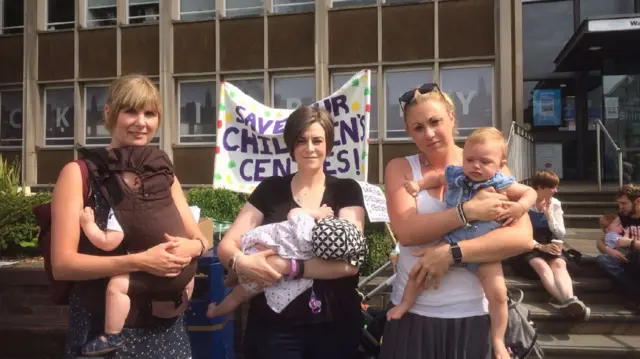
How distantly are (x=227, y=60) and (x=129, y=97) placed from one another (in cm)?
1162

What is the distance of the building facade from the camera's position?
1202cm

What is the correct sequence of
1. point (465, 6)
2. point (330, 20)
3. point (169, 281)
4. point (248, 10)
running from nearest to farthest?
point (169, 281) < point (465, 6) < point (330, 20) < point (248, 10)

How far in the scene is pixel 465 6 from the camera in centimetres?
1188

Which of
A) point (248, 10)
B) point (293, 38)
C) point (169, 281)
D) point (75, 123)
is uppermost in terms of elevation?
point (248, 10)

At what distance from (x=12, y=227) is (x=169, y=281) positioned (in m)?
4.95

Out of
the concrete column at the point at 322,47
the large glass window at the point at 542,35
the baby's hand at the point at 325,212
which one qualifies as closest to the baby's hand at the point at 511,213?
the baby's hand at the point at 325,212

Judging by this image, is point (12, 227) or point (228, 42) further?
point (228, 42)

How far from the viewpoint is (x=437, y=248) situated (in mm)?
2061

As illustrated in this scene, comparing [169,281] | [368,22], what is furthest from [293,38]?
[169,281]

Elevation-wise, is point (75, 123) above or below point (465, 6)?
below

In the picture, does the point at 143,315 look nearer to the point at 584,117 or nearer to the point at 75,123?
the point at 75,123

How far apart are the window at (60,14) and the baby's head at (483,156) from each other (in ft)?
49.7

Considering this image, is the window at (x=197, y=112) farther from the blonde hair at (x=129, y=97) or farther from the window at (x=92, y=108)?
the blonde hair at (x=129, y=97)

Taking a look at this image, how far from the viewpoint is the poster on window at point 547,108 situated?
16031mm
